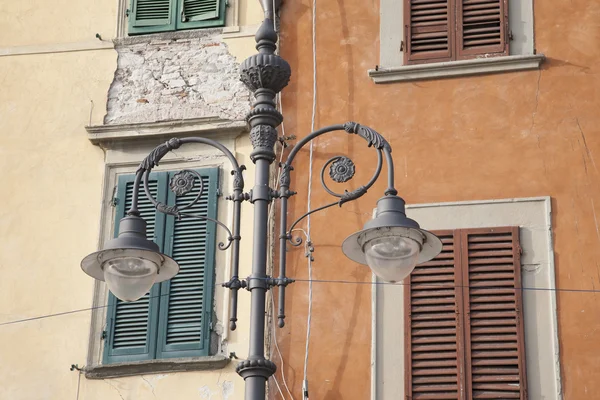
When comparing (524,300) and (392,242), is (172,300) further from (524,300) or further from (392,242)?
(392,242)

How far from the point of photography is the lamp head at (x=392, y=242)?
9.25 m

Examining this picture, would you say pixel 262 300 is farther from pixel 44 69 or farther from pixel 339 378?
pixel 44 69

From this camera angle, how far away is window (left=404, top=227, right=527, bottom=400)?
38.7 ft

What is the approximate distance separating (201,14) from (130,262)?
4.74 meters

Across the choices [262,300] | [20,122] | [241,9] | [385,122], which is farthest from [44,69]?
[262,300]

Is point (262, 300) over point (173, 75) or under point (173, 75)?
under

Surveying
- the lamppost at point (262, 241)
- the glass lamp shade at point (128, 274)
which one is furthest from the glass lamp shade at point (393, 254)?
the glass lamp shade at point (128, 274)

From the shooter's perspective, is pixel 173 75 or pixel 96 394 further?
pixel 173 75

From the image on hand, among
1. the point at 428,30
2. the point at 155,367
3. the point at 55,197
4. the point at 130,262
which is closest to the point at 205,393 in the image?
the point at 155,367

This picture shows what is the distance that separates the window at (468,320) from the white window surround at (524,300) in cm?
7

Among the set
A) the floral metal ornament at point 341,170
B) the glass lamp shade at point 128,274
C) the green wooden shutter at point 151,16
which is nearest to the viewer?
the glass lamp shade at point 128,274

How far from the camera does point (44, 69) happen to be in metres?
13.9

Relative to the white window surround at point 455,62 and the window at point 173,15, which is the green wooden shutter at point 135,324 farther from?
the white window surround at point 455,62

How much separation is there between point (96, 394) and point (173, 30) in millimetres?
3595
